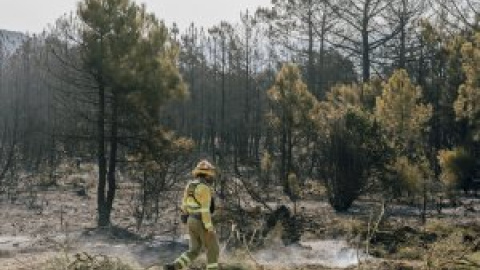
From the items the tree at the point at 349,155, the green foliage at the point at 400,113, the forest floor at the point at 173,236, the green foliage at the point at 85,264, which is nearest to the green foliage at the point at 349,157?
the tree at the point at 349,155

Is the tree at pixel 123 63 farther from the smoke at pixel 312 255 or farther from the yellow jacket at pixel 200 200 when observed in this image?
the yellow jacket at pixel 200 200

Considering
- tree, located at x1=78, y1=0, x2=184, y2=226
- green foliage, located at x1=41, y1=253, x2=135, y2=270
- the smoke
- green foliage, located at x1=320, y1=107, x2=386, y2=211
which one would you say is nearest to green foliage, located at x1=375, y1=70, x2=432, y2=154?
green foliage, located at x1=320, y1=107, x2=386, y2=211

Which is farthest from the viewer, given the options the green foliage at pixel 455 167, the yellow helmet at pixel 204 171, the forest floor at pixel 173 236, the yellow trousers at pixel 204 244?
the green foliage at pixel 455 167

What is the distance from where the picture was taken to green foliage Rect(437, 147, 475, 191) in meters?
30.0

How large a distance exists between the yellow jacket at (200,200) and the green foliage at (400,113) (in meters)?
19.6

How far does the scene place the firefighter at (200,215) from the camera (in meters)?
10.8

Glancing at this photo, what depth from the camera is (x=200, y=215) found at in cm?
1094

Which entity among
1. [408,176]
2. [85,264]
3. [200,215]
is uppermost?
[408,176]

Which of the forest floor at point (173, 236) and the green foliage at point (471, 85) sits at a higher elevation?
the green foliage at point (471, 85)

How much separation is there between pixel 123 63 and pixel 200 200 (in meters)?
13.7

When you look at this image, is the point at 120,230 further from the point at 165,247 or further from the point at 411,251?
the point at 411,251

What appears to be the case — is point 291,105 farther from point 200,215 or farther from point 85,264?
point 200,215

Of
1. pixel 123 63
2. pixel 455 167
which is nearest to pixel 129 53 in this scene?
pixel 123 63

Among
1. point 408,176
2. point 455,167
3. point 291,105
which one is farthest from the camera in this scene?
point 291,105
